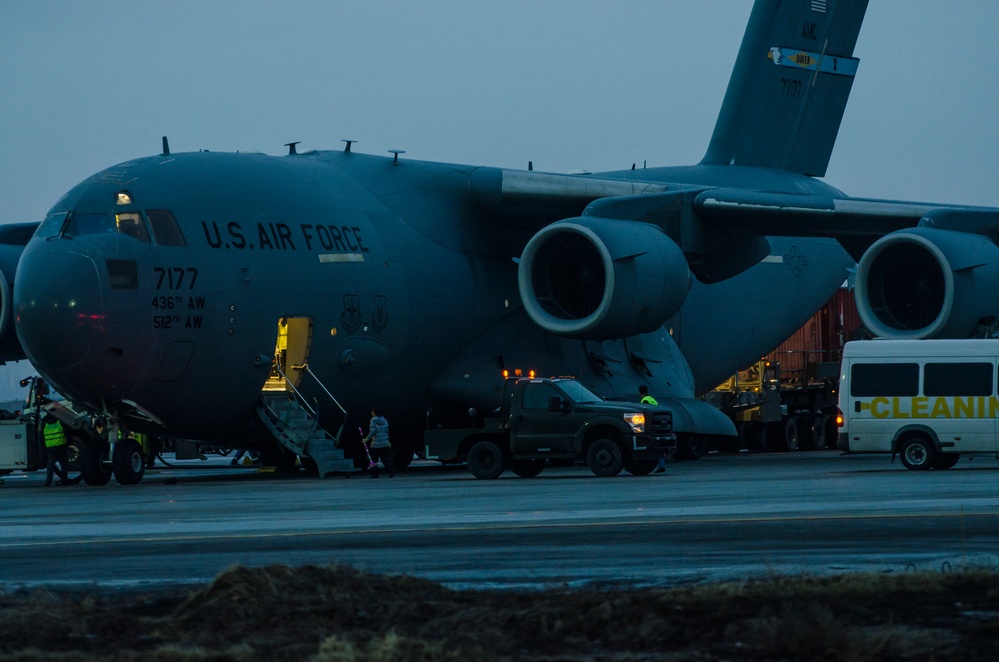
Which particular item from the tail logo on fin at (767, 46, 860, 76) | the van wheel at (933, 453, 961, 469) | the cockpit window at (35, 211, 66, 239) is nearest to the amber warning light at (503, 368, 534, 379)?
the van wheel at (933, 453, 961, 469)

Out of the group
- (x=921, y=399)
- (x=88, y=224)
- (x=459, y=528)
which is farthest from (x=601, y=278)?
(x=459, y=528)

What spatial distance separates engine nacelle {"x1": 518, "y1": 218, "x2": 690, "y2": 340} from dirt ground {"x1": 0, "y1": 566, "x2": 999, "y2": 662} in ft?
50.9

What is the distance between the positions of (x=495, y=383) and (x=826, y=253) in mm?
10069

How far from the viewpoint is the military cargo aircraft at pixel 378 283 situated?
2170 cm

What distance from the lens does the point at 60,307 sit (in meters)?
20.9

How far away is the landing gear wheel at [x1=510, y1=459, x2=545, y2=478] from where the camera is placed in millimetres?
22984

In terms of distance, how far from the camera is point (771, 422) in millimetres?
34969

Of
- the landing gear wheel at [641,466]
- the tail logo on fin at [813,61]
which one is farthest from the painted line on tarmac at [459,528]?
the tail logo on fin at [813,61]

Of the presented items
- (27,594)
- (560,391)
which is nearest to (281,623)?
(27,594)

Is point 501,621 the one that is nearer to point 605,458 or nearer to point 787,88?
point 605,458

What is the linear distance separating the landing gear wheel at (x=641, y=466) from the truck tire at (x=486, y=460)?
180 centimetres

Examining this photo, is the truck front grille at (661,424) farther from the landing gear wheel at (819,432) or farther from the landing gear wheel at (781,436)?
the landing gear wheel at (819,432)

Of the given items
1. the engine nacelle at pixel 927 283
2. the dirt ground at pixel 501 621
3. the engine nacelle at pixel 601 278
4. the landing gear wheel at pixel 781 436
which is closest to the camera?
the dirt ground at pixel 501 621

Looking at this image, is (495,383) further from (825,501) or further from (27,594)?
(27,594)
